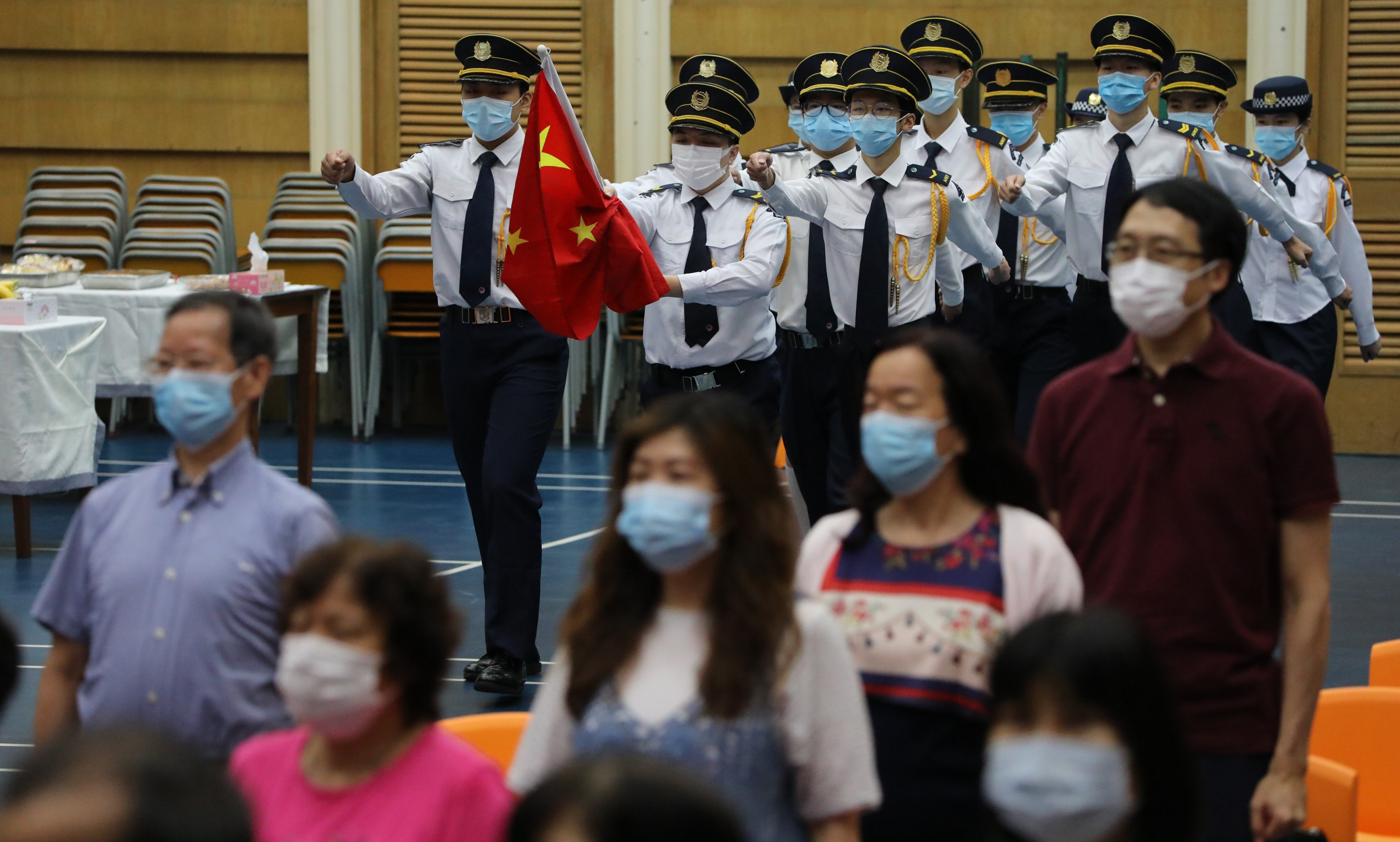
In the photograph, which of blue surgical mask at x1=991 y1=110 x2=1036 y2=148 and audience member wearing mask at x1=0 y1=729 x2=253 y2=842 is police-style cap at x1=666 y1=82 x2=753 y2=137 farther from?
audience member wearing mask at x1=0 y1=729 x2=253 y2=842

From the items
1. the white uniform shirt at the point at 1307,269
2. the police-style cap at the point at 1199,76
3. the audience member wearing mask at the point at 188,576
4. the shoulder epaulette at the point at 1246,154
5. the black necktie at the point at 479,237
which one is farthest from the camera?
the white uniform shirt at the point at 1307,269

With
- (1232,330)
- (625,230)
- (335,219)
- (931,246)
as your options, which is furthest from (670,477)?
(335,219)

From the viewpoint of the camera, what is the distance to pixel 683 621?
8.32ft

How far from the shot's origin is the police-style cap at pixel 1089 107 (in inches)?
356

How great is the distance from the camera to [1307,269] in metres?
8.32

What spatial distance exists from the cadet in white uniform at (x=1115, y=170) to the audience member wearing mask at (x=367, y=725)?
4.56 meters

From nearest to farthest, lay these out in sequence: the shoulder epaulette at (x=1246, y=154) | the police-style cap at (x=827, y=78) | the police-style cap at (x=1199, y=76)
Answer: the police-style cap at (x=827, y=78), the shoulder epaulette at (x=1246, y=154), the police-style cap at (x=1199, y=76)

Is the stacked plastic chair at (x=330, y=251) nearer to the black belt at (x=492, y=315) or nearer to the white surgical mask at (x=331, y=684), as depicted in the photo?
the black belt at (x=492, y=315)

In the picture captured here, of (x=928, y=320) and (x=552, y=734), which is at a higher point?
(x=928, y=320)

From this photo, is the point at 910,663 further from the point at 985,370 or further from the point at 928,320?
the point at 928,320

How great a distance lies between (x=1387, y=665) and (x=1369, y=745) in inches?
21.4

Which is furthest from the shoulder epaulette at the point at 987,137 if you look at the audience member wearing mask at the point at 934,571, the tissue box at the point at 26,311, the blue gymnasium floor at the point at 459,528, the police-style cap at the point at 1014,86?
the audience member wearing mask at the point at 934,571

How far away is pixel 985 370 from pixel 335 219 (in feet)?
29.5

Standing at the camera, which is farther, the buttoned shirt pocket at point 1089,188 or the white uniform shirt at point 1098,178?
the buttoned shirt pocket at point 1089,188
